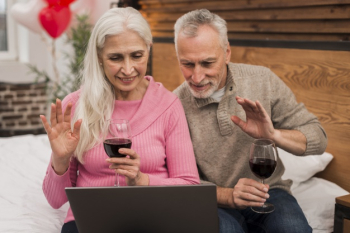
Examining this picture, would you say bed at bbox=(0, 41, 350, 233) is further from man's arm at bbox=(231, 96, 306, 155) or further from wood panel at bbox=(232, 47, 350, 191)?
man's arm at bbox=(231, 96, 306, 155)

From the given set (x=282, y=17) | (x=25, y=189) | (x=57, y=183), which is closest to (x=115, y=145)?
(x=57, y=183)

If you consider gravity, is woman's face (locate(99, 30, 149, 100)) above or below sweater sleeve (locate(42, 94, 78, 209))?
above

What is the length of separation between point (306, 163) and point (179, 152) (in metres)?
0.86

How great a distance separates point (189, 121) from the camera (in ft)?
6.97

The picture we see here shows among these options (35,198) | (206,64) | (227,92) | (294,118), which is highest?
(206,64)

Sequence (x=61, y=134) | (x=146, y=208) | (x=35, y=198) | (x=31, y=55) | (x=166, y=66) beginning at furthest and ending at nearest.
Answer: (x=31, y=55)
(x=166, y=66)
(x=35, y=198)
(x=61, y=134)
(x=146, y=208)

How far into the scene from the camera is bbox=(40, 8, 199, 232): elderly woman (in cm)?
190

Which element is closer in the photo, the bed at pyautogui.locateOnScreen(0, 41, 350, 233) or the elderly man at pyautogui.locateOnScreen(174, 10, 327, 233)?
the elderly man at pyautogui.locateOnScreen(174, 10, 327, 233)

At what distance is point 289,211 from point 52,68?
14.3 feet

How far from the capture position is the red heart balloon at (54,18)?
4.59 meters

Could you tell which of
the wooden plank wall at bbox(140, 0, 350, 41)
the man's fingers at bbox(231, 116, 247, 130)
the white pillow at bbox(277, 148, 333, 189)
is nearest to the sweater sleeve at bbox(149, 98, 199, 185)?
the man's fingers at bbox(231, 116, 247, 130)

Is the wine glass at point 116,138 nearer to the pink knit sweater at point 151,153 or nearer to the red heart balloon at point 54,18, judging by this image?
the pink knit sweater at point 151,153

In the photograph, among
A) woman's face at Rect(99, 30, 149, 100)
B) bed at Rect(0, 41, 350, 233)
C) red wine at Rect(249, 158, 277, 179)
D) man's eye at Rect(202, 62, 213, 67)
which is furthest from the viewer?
bed at Rect(0, 41, 350, 233)

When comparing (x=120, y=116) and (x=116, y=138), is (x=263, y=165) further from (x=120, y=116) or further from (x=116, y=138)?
(x=120, y=116)
